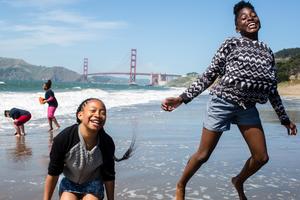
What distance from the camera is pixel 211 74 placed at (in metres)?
4.00

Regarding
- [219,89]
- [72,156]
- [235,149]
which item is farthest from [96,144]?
[235,149]

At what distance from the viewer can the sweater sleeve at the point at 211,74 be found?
3.94 m

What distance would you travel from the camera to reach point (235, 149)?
7.52m

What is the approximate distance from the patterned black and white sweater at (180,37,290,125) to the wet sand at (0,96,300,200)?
1.16 metres

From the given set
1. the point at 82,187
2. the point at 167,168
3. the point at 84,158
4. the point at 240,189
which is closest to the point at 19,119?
the point at 167,168

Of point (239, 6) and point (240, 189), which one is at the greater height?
point (239, 6)

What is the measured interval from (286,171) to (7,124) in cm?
831

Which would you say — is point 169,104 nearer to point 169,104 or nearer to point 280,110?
point 169,104

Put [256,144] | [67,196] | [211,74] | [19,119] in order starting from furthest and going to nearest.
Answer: [19,119]
[211,74]
[256,144]
[67,196]

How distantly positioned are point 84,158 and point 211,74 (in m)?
1.37

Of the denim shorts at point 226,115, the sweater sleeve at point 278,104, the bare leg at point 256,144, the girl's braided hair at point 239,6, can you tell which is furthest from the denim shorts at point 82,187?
the girl's braided hair at point 239,6

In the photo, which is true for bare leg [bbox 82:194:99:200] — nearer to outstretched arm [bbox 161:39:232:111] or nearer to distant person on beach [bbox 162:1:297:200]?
distant person on beach [bbox 162:1:297:200]

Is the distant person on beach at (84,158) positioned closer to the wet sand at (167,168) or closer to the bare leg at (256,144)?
the wet sand at (167,168)

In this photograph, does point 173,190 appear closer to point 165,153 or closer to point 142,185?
point 142,185
